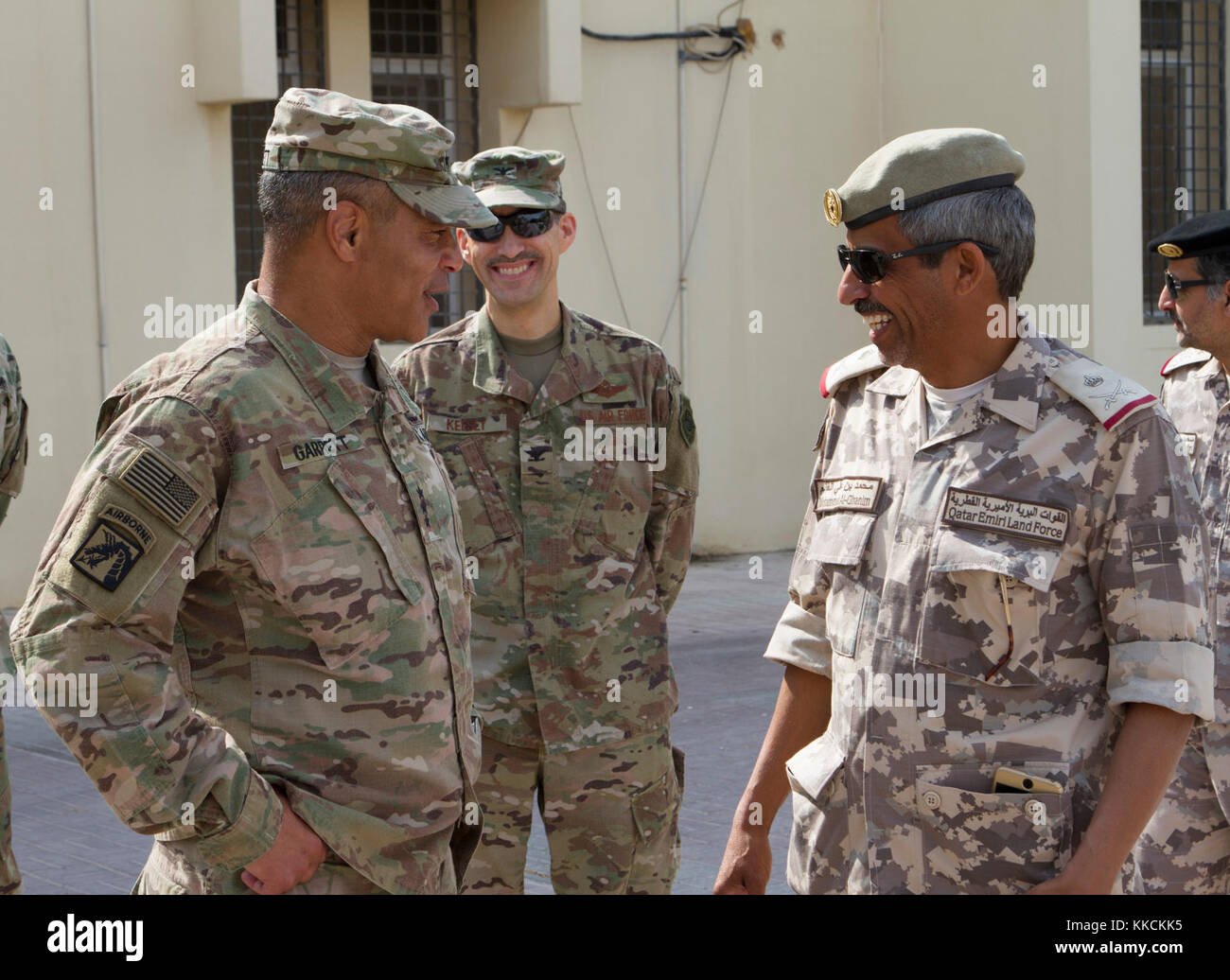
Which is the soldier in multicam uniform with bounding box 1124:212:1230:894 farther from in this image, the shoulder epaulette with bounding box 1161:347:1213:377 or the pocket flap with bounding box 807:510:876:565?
the pocket flap with bounding box 807:510:876:565

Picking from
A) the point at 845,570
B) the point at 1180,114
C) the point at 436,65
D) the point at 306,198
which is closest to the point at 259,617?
the point at 306,198

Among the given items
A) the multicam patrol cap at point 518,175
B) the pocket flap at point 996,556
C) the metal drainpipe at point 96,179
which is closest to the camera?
the pocket flap at point 996,556

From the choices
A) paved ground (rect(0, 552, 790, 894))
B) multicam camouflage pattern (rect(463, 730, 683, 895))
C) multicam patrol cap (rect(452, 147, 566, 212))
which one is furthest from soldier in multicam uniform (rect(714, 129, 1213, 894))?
paved ground (rect(0, 552, 790, 894))

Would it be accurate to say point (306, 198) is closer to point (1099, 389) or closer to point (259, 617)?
point (259, 617)

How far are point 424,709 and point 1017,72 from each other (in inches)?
450

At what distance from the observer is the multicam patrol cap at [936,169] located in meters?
2.80

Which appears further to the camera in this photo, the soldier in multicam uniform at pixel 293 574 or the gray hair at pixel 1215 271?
the gray hair at pixel 1215 271

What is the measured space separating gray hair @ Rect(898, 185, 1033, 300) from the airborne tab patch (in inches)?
15.7

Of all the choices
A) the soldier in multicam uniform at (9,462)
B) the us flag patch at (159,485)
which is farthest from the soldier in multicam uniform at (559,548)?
the us flag patch at (159,485)

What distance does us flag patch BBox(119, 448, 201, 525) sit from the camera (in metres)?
2.47

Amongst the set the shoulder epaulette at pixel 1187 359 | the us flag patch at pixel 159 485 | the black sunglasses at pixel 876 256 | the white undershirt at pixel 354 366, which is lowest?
the us flag patch at pixel 159 485

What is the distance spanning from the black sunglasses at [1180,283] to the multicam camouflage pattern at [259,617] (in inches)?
98.3

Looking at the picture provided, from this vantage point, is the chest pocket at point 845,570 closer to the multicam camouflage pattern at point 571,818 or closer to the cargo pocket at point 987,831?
the cargo pocket at point 987,831
